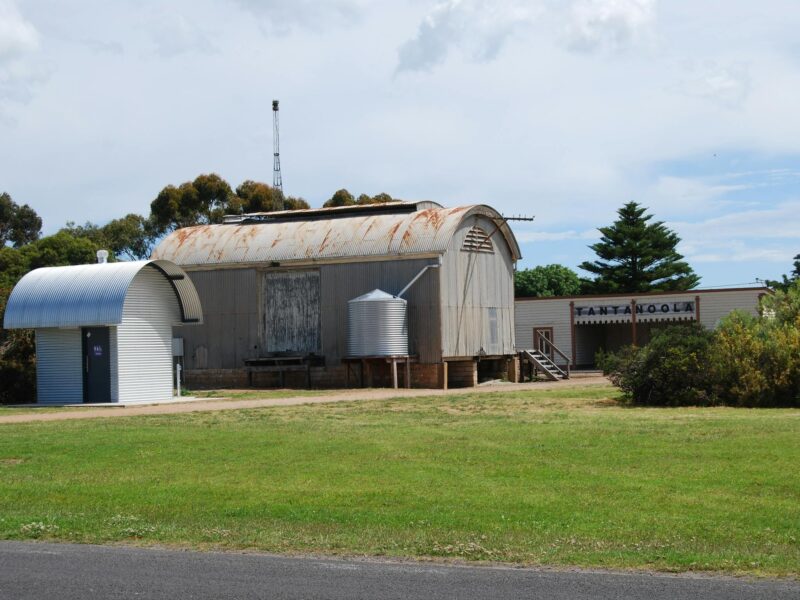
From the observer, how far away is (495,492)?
1416cm

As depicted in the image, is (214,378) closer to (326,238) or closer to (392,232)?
(326,238)

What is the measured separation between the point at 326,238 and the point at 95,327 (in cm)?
1225

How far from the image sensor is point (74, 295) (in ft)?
107

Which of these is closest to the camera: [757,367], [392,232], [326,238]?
[757,367]

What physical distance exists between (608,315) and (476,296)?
16058 mm

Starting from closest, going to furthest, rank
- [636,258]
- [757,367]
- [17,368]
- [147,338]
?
1. [757,367]
2. [147,338]
3. [17,368]
4. [636,258]

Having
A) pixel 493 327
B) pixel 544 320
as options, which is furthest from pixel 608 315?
pixel 493 327

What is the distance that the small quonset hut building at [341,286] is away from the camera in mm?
40844

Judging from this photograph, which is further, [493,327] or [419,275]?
[493,327]

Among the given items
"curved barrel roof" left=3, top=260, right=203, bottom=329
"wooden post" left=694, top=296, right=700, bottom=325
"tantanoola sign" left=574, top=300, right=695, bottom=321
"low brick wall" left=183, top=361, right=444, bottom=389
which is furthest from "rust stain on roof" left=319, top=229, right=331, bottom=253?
"wooden post" left=694, top=296, right=700, bottom=325

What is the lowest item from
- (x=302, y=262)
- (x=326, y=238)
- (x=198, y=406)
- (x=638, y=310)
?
(x=198, y=406)

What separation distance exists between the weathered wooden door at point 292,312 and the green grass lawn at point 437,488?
19.0m

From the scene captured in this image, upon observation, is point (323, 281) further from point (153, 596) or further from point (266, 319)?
point (153, 596)

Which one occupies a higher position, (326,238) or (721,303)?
(326,238)
